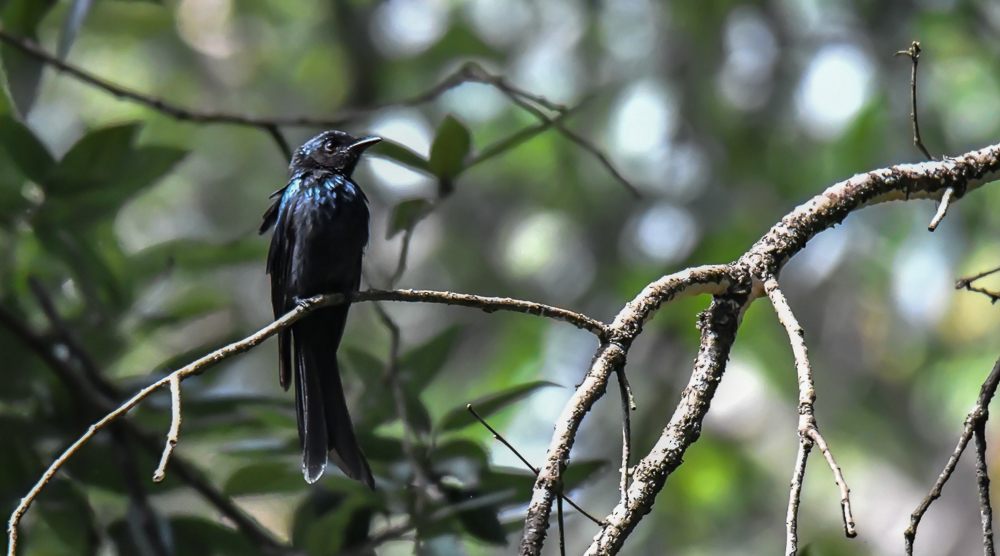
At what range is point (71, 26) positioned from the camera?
3.11 metres

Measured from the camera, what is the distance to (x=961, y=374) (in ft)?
19.6

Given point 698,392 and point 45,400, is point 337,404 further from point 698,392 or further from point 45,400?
point 698,392

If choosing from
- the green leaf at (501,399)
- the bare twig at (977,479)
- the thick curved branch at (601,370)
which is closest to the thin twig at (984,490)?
the bare twig at (977,479)

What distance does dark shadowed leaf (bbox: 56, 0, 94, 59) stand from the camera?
311 centimetres

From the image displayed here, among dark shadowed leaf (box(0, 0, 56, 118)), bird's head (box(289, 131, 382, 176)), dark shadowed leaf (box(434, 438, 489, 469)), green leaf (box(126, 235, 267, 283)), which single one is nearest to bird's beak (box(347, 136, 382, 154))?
bird's head (box(289, 131, 382, 176))

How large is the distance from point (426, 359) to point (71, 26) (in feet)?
5.59

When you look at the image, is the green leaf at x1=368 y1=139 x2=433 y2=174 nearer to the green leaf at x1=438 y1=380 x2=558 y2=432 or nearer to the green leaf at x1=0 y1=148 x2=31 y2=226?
the green leaf at x1=438 y1=380 x2=558 y2=432

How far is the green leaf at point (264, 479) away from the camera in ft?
10.6

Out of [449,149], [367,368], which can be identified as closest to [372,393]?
[367,368]

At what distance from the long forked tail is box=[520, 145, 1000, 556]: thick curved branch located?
1117 mm

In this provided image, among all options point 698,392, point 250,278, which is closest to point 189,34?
point 250,278

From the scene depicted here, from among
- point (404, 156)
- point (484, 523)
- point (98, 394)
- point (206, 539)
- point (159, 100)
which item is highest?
point (159, 100)

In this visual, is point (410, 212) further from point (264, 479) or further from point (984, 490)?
point (984, 490)

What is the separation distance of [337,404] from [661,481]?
1.57m
